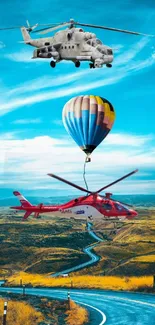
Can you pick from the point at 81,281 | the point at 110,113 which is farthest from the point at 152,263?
the point at 110,113

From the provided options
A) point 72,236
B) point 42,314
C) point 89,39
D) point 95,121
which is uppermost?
point 89,39

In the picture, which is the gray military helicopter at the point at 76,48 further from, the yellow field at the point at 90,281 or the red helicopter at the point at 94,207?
the yellow field at the point at 90,281

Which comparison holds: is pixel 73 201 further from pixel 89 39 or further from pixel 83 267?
pixel 83 267

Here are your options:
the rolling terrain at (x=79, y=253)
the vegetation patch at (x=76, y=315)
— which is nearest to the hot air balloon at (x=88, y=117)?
the vegetation patch at (x=76, y=315)

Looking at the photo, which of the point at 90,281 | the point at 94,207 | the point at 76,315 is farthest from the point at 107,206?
the point at 90,281

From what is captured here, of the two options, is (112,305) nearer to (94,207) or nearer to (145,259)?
(94,207)

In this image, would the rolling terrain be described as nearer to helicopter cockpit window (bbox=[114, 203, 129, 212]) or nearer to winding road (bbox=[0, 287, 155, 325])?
winding road (bbox=[0, 287, 155, 325])
